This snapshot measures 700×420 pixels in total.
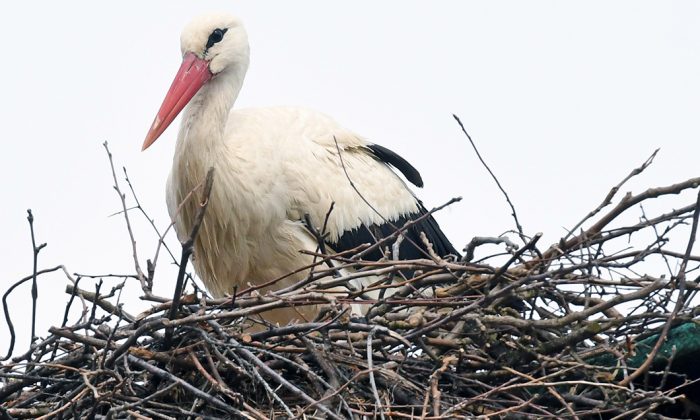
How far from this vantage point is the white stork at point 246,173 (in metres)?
5.35

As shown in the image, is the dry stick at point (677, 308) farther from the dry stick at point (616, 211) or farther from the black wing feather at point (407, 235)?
the black wing feather at point (407, 235)

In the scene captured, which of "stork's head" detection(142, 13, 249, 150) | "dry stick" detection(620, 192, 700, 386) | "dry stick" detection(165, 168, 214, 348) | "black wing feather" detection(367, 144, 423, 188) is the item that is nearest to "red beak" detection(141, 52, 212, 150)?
"stork's head" detection(142, 13, 249, 150)

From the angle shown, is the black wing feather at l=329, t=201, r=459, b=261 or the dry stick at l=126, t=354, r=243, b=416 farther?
the black wing feather at l=329, t=201, r=459, b=261

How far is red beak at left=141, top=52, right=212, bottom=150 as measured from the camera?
17.4ft

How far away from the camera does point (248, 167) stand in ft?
17.6

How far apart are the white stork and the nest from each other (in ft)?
3.43

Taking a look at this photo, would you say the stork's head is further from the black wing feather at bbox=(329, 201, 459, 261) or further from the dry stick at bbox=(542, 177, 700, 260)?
the dry stick at bbox=(542, 177, 700, 260)

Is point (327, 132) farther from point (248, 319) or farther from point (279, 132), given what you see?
point (248, 319)

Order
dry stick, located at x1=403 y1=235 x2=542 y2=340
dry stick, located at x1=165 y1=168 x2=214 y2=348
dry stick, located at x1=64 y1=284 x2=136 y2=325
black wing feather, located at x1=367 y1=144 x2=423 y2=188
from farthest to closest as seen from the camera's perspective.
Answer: black wing feather, located at x1=367 y1=144 x2=423 y2=188 → dry stick, located at x1=64 y1=284 x2=136 y2=325 → dry stick, located at x1=403 y1=235 x2=542 y2=340 → dry stick, located at x1=165 y1=168 x2=214 y2=348

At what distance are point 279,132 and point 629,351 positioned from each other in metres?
2.02

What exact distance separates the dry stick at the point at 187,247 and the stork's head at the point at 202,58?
140 centimetres

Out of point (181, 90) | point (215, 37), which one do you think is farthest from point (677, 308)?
point (215, 37)

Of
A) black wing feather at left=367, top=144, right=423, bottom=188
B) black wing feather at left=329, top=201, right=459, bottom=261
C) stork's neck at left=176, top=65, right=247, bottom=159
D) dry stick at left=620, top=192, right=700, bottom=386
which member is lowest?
dry stick at left=620, top=192, right=700, bottom=386

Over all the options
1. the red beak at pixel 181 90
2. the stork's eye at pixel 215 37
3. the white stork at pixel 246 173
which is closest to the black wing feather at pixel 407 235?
the white stork at pixel 246 173
